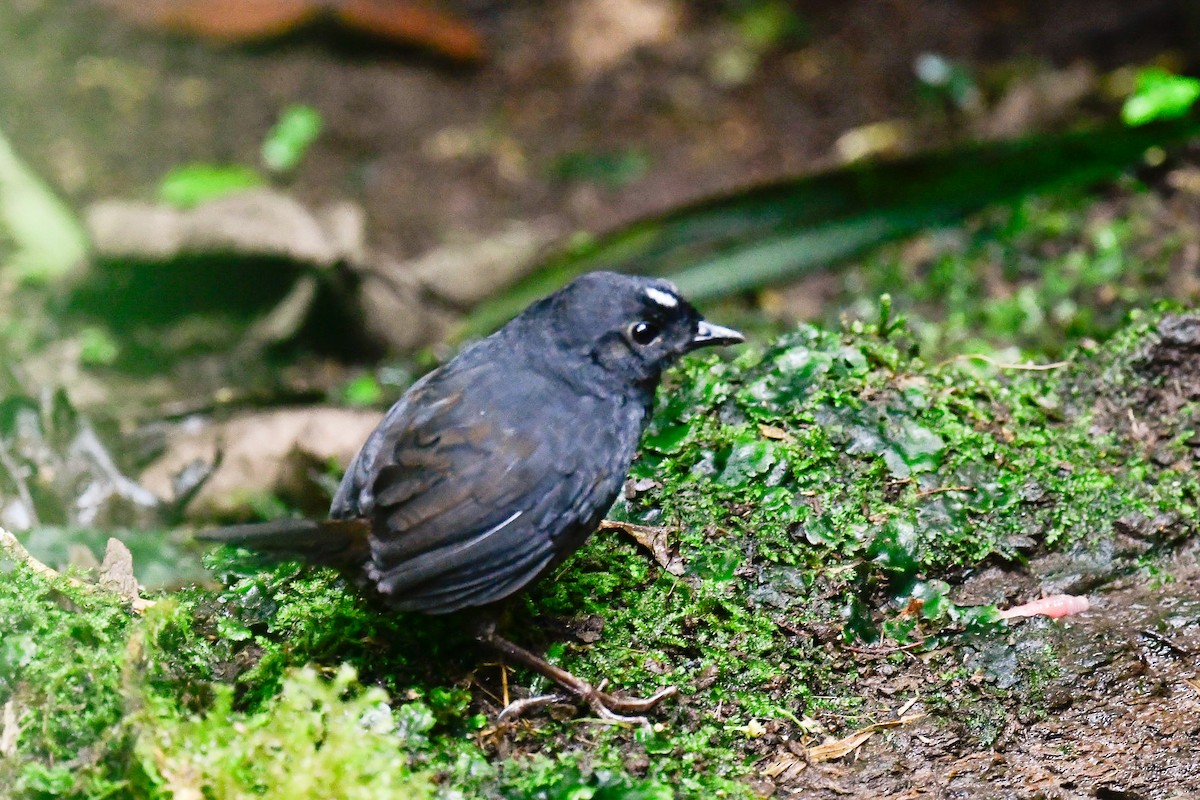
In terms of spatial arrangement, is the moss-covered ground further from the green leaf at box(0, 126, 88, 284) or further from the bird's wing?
the green leaf at box(0, 126, 88, 284)

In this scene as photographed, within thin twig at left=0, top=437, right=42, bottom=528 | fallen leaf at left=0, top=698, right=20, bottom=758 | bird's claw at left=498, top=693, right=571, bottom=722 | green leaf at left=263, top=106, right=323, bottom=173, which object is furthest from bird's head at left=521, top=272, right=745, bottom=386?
green leaf at left=263, top=106, right=323, bottom=173

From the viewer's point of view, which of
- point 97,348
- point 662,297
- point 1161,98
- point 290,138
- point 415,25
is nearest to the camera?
point 662,297

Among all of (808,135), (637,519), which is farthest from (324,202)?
(637,519)

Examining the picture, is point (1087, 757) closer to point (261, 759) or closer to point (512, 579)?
point (512, 579)

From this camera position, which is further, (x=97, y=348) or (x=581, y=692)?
(x=97, y=348)

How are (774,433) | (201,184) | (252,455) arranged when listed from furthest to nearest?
(201,184), (252,455), (774,433)

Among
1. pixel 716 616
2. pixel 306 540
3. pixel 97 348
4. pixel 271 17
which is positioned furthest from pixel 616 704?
pixel 271 17

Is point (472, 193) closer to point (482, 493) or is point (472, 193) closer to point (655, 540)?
point (655, 540)

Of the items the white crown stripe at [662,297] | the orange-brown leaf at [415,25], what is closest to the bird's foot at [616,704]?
the white crown stripe at [662,297]
